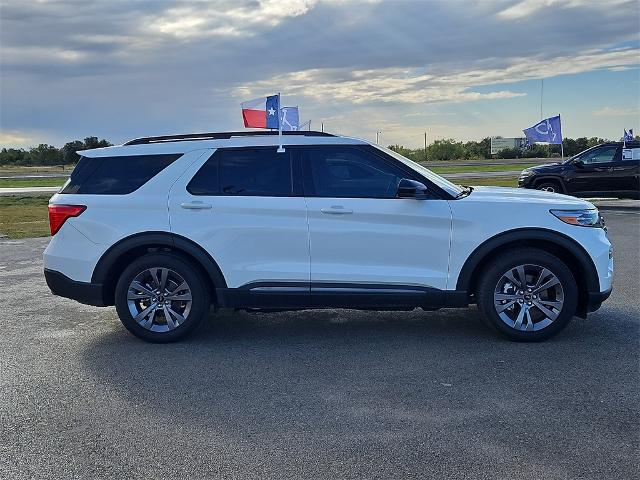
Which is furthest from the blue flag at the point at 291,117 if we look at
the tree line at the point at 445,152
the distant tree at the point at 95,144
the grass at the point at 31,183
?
the tree line at the point at 445,152

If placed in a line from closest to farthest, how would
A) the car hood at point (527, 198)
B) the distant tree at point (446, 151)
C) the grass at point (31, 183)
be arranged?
the car hood at point (527, 198), the grass at point (31, 183), the distant tree at point (446, 151)

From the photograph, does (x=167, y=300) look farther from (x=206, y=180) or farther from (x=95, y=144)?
(x=95, y=144)

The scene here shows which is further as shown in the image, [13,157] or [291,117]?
[13,157]

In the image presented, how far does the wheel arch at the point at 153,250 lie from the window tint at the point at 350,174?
1.15 metres

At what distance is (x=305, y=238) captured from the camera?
213 inches

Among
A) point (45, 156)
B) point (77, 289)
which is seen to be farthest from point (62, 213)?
point (45, 156)

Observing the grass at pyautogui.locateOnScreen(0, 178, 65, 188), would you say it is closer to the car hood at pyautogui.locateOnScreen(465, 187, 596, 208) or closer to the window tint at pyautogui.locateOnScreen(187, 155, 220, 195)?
the window tint at pyautogui.locateOnScreen(187, 155, 220, 195)

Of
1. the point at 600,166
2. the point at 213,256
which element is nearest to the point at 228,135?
the point at 213,256

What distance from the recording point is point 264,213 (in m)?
5.44

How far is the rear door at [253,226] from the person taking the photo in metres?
5.43

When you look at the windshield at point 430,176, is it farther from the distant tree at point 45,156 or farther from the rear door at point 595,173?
the distant tree at point 45,156

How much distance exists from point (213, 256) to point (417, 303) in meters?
1.87

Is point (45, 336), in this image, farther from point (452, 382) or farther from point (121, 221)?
point (452, 382)

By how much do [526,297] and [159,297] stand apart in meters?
3.31
